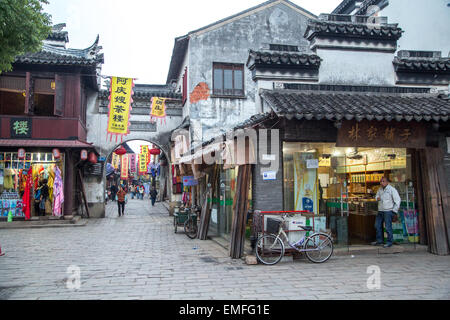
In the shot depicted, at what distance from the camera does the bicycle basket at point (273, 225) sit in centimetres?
870

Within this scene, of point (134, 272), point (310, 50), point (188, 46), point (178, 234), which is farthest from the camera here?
point (188, 46)

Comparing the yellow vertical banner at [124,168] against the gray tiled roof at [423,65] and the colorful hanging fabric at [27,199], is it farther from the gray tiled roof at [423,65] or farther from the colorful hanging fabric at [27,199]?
the gray tiled roof at [423,65]

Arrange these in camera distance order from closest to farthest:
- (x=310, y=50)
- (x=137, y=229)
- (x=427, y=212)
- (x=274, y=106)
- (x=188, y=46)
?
(x=274, y=106), (x=427, y=212), (x=310, y=50), (x=137, y=229), (x=188, y=46)

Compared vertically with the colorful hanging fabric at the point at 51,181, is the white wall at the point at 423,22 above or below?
above

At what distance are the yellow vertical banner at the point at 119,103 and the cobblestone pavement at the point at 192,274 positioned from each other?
27.7ft

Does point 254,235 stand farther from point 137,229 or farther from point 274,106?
point 137,229

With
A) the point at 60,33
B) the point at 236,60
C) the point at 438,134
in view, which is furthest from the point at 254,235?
the point at 60,33

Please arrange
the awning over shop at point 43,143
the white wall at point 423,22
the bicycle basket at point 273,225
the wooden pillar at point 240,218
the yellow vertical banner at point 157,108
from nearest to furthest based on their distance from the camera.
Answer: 1. the bicycle basket at point 273,225
2. the wooden pillar at point 240,218
3. the white wall at point 423,22
4. the awning over shop at point 43,143
5. the yellow vertical banner at point 157,108

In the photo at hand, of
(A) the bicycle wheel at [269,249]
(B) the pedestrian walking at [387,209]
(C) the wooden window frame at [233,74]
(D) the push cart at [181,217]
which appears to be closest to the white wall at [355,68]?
(B) the pedestrian walking at [387,209]

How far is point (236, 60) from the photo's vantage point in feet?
63.8

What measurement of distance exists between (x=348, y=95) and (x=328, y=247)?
4259 millimetres

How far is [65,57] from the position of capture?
56.0ft

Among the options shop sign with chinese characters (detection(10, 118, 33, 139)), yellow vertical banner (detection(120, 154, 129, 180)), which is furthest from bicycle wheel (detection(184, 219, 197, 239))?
yellow vertical banner (detection(120, 154, 129, 180))

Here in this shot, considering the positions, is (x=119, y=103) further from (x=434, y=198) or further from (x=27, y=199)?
(x=434, y=198)
